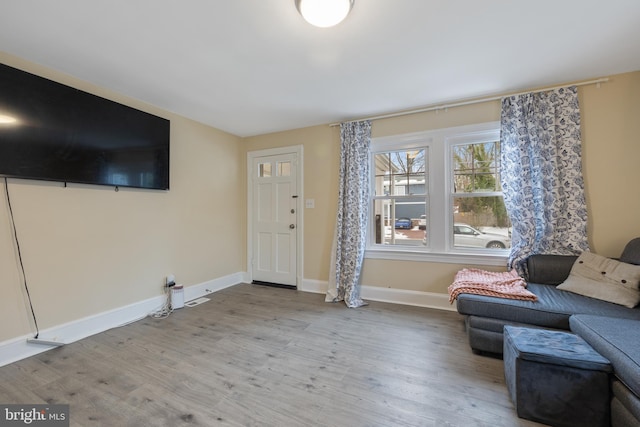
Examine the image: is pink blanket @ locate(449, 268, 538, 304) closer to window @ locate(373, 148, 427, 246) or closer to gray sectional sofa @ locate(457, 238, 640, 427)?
gray sectional sofa @ locate(457, 238, 640, 427)

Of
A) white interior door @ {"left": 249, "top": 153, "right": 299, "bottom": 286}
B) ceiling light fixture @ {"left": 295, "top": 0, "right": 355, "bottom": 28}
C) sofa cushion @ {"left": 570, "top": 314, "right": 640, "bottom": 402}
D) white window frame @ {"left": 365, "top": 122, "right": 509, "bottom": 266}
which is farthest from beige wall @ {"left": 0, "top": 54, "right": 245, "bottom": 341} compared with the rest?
sofa cushion @ {"left": 570, "top": 314, "right": 640, "bottom": 402}

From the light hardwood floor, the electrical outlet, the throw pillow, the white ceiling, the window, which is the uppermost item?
the white ceiling

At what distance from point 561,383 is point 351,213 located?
2.37 meters

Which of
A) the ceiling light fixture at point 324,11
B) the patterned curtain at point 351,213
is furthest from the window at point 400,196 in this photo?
the ceiling light fixture at point 324,11

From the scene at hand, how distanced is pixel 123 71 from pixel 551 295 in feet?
13.7

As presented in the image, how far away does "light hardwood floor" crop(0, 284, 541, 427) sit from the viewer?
59.3 inches

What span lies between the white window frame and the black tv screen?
2.98 metres

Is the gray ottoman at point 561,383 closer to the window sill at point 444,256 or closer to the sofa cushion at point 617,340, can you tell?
the sofa cushion at point 617,340

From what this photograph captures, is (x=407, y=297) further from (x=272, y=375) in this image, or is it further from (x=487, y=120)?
(x=487, y=120)

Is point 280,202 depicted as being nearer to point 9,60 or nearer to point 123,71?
point 123,71

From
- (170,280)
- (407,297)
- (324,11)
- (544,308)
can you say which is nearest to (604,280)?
(544,308)

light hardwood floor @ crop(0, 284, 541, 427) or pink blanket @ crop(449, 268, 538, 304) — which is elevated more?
pink blanket @ crop(449, 268, 538, 304)

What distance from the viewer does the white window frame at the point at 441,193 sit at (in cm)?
292

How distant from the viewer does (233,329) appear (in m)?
2.60
